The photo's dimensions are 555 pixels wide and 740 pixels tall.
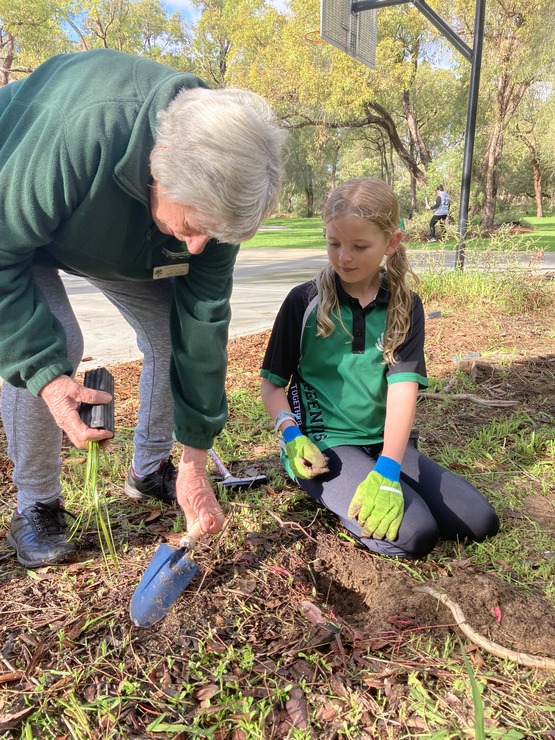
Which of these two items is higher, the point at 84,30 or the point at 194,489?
the point at 84,30

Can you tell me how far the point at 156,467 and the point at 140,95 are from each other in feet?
4.23

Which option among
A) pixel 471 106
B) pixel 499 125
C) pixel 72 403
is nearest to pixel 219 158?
pixel 72 403

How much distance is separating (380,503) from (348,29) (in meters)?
7.53

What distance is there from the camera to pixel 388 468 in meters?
1.93

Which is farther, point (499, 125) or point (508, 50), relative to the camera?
point (499, 125)

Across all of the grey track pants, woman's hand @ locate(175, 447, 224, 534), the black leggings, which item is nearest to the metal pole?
the black leggings

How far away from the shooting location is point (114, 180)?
144cm

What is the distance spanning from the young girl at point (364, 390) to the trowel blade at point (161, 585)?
0.57 metres

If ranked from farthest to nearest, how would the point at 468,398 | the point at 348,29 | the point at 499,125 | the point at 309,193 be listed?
the point at 309,193 < the point at 499,125 < the point at 348,29 < the point at 468,398

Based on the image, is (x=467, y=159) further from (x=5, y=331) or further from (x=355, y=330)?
(x=5, y=331)

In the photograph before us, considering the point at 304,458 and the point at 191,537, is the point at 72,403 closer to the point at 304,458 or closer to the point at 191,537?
the point at 191,537

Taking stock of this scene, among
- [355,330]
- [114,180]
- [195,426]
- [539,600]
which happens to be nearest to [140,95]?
[114,180]

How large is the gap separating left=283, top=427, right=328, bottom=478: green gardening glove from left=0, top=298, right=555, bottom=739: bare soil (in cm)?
19

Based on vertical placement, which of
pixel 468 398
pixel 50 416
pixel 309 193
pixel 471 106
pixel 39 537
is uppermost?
pixel 471 106
